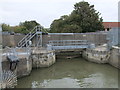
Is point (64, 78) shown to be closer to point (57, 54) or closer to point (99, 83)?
point (99, 83)

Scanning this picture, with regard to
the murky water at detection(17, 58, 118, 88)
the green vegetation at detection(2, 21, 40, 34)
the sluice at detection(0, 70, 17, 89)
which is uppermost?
the green vegetation at detection(2, 21, 40, 34)

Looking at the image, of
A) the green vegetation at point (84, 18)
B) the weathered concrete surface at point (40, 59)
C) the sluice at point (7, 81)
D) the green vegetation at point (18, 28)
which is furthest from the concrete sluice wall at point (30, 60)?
the green vegetation at point (18, 28)

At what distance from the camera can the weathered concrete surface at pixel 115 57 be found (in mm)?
10970

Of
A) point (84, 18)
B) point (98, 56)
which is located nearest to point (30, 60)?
point (98, 56)

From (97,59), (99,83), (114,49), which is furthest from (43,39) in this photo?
(99,83)

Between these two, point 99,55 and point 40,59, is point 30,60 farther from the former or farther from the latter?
point 99,55

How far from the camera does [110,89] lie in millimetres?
7301

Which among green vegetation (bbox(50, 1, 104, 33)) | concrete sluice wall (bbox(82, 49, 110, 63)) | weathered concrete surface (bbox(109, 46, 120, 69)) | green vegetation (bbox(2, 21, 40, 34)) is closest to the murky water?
weathered concrete surface (bbox(109, 46, 120, 69))

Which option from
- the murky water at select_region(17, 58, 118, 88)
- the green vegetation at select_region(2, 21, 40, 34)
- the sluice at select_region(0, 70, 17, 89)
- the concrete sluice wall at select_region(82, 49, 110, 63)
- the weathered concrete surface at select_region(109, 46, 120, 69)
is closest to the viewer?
the sluice at select_region(0, 70, 17, 89)

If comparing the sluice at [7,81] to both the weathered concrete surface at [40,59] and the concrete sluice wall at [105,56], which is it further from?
the concrete sluice wall at [105,56]

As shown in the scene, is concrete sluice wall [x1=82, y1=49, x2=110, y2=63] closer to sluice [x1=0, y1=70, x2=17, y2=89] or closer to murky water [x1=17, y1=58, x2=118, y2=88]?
murky water [x1=17, y1=58, x2=118, y2=88]

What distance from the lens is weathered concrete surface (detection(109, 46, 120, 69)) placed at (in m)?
11.0

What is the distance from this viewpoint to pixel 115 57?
1144 centimetres

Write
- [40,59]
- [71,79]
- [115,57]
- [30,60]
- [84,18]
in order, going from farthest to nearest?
1. [84,18]
2. [40,59]
3. [115,57]
4. [30,60]
5. [71,79]
